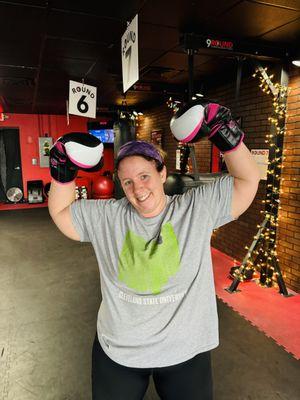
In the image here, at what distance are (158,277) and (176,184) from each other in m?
2.08

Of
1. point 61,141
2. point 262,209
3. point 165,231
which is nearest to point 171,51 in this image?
point 262,209

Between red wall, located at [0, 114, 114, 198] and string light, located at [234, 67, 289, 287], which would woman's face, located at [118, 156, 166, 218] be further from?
red wall, located at [0, 114, 114, 198]

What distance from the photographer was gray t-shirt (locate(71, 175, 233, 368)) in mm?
1033

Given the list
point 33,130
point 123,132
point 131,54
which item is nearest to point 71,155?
point 131,54

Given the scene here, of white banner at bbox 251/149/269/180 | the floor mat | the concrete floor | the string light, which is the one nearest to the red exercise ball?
the concrete floor

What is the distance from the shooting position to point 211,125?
1149mm

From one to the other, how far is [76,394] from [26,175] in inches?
300

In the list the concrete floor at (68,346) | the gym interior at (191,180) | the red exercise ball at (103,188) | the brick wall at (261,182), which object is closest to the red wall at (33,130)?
the red exercise ball at (103,188)

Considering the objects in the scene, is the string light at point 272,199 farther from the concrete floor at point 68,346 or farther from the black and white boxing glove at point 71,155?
the black and white boxing glove at point 71,155

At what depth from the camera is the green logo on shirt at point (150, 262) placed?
103cm

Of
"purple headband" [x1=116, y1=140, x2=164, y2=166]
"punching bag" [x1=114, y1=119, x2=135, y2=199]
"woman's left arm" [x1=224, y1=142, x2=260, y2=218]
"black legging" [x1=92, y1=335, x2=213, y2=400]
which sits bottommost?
"black legging" [x1=92, y1=335, x2=213, y2=400]

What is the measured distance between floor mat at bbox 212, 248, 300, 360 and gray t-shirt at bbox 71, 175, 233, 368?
5.78 ft

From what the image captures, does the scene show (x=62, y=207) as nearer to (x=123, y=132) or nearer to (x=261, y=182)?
(x=261, y=182)

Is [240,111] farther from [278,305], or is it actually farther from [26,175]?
[26,175]
